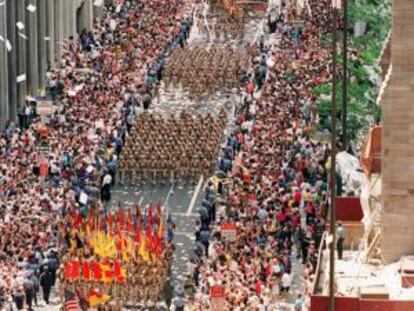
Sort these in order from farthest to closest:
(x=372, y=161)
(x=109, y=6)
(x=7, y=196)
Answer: (x=109, y=6) → (x=7, y=196) → (x=372, y=161)

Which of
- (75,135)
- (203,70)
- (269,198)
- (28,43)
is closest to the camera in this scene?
(269,198)

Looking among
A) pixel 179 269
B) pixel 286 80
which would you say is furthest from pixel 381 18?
pixel 179 269

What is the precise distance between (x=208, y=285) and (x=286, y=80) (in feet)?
119

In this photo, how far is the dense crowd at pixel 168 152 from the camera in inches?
3482

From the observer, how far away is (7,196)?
80625mm

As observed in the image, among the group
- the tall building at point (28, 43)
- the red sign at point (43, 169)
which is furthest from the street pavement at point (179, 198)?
the tall building at point (28, 43)

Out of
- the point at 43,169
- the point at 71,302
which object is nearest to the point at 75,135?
the point at 43,169

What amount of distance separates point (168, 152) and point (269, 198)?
36.4ft

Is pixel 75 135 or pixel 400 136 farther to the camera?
pixel 75 135

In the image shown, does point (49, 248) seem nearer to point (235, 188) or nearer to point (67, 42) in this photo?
point (235, 188)

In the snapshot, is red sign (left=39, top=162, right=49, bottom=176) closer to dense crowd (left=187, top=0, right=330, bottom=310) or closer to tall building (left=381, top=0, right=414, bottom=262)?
dense crowd (left=187, top=0, right=330, bottom=310)

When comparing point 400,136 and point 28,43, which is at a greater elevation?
point 400,136

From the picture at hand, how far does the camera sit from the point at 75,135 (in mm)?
92938

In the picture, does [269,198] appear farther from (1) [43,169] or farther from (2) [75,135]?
(2) [75,135]
